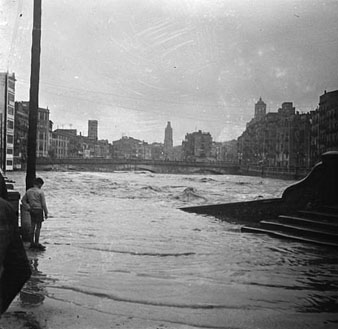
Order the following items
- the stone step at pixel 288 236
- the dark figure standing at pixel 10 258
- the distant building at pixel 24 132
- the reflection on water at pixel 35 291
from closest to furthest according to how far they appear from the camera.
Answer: the dark figure standing at pixel 10 258 → the reflection on water at pixel 35 291 → the stone step at pixel 288 236 → the distant building at pixel 24 132

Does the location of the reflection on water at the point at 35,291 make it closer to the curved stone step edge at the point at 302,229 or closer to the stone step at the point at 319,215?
the curved stone step edge at the point at 302,229

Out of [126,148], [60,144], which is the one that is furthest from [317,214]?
[126,148]

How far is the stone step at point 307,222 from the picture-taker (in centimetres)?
832

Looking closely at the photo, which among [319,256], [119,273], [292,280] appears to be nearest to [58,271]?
[119,273]

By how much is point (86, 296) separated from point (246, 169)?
42.2m

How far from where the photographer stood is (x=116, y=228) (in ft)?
35.4

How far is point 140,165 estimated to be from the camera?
221ft

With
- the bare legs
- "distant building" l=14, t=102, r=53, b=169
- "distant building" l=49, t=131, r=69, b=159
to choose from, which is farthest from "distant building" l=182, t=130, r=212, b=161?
the bare legs

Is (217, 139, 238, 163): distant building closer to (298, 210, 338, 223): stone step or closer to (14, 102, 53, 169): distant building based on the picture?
(14, 102, 53, 169): distant building

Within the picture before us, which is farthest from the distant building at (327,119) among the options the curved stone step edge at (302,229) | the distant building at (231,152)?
the distant building at (231,152)

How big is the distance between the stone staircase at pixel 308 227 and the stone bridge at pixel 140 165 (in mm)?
40844

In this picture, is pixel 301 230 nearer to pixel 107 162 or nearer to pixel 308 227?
pixel 308 227

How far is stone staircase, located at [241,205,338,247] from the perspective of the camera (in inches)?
319

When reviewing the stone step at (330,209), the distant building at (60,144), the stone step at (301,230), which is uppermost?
the distant building at (60,144)
